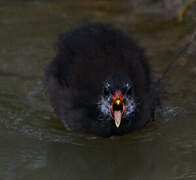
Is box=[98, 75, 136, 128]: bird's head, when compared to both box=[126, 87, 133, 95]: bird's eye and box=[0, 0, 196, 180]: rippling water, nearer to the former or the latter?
box=[126, 87, 133, 95]: bird's eye

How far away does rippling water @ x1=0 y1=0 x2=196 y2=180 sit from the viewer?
17.3 ft

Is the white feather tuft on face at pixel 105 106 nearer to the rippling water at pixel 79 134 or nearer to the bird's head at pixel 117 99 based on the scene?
the bird's head at pixel 117 99

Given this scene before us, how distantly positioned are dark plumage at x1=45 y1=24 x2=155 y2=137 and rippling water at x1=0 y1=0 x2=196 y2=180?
22 centimetres

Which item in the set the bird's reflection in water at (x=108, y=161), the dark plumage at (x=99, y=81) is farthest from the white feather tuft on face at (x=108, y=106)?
the bird's reflection in water at (x=108, y=161)

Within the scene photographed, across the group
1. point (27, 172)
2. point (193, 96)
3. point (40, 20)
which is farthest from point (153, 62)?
point (27, 172)

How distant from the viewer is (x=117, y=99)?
5250mm

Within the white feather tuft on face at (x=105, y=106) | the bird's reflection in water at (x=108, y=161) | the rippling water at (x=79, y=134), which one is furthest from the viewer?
the white feather tuft on face at (x=105, y=106)

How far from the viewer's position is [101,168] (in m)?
5.32

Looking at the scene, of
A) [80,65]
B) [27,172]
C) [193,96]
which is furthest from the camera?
[193,96]

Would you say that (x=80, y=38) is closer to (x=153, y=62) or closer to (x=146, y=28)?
(x=153, y=62)

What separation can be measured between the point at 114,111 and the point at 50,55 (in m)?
2.78

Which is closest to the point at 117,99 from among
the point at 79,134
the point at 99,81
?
the point at 99,81

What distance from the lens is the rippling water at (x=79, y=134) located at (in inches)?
208

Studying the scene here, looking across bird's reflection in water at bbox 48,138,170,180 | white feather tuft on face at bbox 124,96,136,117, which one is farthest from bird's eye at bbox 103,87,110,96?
bird's reflection in water at bbox 48,138,170,180
